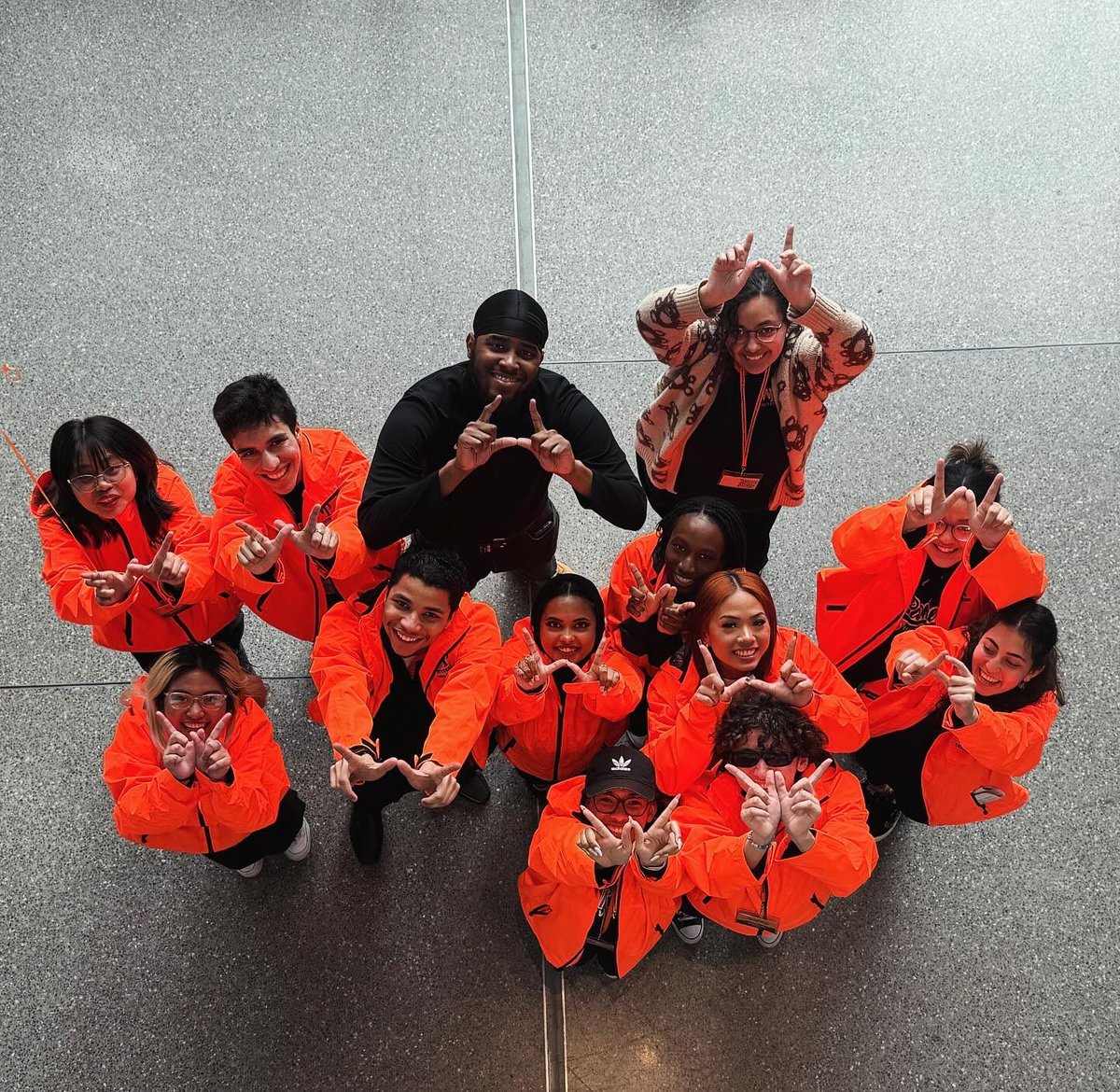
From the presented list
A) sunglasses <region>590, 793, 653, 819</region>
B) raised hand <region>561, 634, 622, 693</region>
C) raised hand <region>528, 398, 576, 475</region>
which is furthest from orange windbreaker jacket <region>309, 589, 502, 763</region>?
raised hand <region>528, 398, 576, 475</region>

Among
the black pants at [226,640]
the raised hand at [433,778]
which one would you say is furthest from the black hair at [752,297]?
the black pants at [226,640]

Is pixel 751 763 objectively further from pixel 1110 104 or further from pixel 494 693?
pixel 1110 104

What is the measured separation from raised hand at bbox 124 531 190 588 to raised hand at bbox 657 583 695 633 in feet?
3.81

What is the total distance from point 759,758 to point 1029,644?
25.4 inches

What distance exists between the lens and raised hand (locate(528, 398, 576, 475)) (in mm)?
1985

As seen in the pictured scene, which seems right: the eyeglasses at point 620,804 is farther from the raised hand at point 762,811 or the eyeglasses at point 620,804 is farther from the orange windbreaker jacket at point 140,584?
the orange windbreaker jacket at point 140,584

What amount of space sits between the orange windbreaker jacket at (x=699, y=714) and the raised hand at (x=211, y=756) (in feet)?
3.18

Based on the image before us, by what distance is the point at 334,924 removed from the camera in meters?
2.30

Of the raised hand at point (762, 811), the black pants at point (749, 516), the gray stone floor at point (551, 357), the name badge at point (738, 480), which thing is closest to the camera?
the raised hand at point (762, 811)

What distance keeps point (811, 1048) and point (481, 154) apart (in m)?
3.41

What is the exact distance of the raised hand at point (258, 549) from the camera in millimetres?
1995

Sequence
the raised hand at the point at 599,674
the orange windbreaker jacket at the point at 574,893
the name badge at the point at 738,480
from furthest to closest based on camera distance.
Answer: the name badge at the point at 738,480 → the raised hand at the point at 599,674 → the orange windbreaker jacket at the point at 574,893

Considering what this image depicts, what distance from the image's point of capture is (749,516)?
2426mm

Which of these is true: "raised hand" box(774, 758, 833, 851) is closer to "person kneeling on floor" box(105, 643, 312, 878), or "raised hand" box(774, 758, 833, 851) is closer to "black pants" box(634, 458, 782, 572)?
"black pants" box(634, 458, 782, 572)
